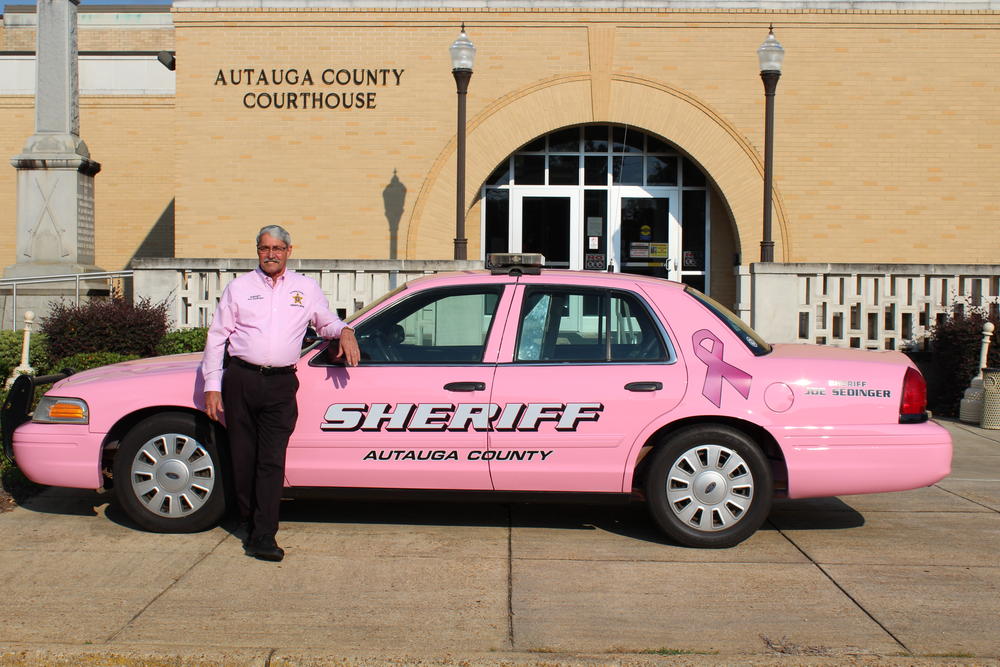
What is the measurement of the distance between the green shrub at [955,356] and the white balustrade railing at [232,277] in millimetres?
5731

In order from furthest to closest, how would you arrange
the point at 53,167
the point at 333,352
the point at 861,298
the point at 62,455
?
the point at 53,167, the point at 861,298, the point at 62,455, the point at 333,352

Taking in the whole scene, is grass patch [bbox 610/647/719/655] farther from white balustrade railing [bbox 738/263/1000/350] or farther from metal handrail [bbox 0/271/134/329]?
metal handrail [bbox 0/271/134/329]

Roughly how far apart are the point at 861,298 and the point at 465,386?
8165 mm

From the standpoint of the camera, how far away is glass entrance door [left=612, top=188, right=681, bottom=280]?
16641mm

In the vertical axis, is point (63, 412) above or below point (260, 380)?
below

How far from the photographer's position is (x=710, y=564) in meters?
5.82

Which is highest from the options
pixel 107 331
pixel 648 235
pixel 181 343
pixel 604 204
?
pixel 604 204

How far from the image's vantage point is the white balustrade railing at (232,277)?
12.6 m

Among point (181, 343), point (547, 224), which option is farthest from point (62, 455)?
point (547, 224)

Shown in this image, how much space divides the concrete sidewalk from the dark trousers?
346 mm

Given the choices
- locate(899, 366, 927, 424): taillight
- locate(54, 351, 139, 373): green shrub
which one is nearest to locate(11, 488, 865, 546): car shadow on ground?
locate(899, 366, 927, 424): taillight

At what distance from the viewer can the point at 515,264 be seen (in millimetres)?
6449

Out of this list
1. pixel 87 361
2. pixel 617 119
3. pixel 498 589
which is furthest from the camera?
pixel 617 119

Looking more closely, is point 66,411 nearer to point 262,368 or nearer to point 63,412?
point 63,412
